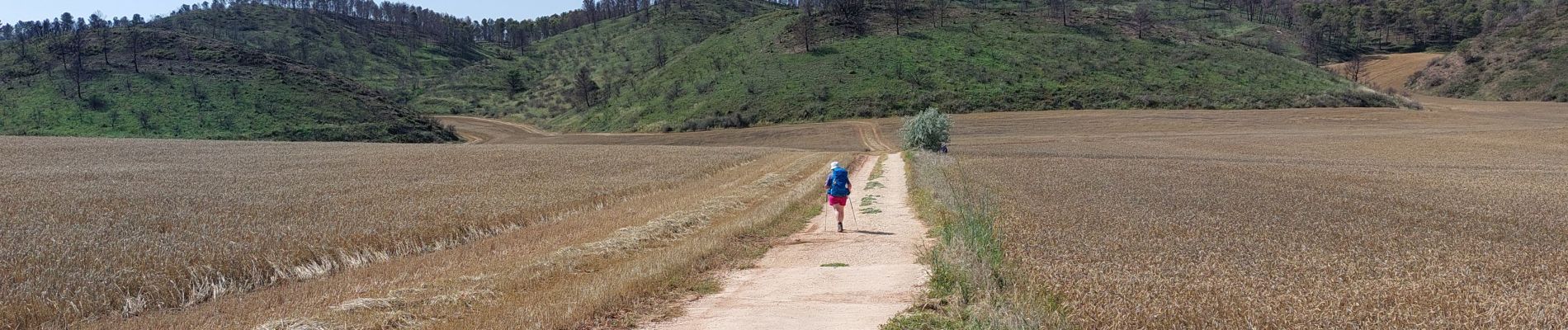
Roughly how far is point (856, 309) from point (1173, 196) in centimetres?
1245

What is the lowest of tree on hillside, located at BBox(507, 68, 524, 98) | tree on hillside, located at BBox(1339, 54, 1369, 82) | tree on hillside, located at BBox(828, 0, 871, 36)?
tree on hillside, located at BBox(1339, 54, 1369, 82)

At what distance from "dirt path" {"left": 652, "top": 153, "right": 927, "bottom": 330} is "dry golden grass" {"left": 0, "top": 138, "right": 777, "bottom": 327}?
3.43 meters

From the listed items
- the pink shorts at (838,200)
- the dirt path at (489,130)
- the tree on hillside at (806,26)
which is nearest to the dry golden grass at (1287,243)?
the pink shorts at (838,200)

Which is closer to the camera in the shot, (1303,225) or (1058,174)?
(1303,225)

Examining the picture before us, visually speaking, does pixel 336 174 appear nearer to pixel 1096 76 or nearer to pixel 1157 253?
pixel 1157 253

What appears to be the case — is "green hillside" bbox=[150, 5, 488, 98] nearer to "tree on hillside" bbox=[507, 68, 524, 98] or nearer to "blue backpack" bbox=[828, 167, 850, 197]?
"tree on hillside" bbox=[507, 68, 524, 98]

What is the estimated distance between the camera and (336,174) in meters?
26.3

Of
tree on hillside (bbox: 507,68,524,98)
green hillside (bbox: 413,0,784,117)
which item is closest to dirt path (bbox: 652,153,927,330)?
green hillside (bbox: 413,0,784,117)

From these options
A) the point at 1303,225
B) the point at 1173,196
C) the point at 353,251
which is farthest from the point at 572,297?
the point at 1173,196

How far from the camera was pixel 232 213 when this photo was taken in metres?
16.0

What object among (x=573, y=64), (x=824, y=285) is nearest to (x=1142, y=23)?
(x=573, y=64)

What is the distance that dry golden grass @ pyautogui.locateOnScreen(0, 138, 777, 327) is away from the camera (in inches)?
390

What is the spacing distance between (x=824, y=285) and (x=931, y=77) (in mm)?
92180

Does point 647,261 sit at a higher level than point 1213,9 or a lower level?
lower
